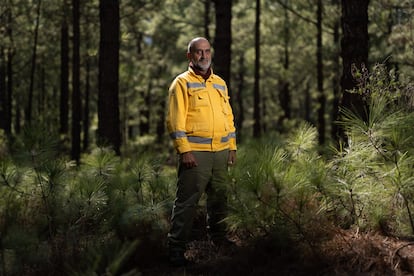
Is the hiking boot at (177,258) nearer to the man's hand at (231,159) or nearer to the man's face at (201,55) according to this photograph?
the man's hand at (231,159)

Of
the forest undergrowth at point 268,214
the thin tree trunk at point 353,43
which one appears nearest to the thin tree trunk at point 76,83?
the thin tree trunk at point 353,43

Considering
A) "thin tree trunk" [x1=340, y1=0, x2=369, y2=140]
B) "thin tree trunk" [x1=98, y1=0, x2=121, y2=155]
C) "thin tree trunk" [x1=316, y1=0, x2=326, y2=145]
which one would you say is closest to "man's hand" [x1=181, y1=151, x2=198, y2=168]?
"thin tree trunk" [x1=340, y1=0, x2=369, y2=140]

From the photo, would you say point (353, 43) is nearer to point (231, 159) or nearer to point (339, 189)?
point (231, 159)

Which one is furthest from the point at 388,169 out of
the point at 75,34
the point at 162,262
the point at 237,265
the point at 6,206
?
the point at 75,34

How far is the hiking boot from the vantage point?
3938 millimetres

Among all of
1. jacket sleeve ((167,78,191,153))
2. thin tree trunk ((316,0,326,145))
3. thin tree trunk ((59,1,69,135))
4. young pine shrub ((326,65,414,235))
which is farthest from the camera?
thin tree trunk ((316,0,326,145))

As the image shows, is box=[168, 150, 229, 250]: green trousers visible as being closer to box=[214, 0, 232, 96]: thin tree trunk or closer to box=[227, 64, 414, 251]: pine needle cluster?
box=[227, 64, 414, 251]: pine needle cluster

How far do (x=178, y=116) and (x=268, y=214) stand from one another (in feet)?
3.58

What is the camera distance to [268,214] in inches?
133

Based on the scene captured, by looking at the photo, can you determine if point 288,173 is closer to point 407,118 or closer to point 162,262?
point 407,118

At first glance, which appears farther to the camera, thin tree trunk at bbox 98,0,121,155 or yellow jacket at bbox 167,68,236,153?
thin tree trunk at bbox 98,0,121,155

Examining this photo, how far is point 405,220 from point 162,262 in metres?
1.97

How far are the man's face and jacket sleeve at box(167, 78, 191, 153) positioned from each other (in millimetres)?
228

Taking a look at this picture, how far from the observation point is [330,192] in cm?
341
